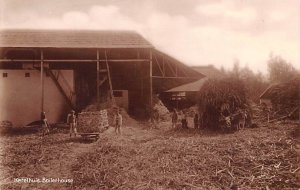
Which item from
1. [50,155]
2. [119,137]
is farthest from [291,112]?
[50,155]

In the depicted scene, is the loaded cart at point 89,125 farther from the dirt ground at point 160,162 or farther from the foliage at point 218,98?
the foliage at point 218,98

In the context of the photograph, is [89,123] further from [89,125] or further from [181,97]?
[181,97]

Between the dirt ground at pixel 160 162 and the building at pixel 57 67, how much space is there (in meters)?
4.76

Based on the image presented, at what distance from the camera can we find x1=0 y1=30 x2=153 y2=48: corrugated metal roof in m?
16.2

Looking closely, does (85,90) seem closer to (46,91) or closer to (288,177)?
(46,91)

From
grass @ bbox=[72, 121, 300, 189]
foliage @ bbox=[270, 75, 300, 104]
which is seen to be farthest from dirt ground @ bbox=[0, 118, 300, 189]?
foliage @ bbox=[270, 75, 300, 104]

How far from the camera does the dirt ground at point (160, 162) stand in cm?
776

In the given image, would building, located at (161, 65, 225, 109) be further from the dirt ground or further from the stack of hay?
the dirt ground

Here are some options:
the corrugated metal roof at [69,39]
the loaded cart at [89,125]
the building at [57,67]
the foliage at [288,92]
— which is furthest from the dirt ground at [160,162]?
the corrugated metal roof at [69,39]

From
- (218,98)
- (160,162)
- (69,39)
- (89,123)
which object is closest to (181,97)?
(69,39)

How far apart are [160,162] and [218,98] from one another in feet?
18.3

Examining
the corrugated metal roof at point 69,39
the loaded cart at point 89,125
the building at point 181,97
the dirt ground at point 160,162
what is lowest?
the dirt ground at point 160,162

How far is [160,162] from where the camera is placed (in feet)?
29.3

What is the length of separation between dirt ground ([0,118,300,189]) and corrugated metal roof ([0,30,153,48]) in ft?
17.5
